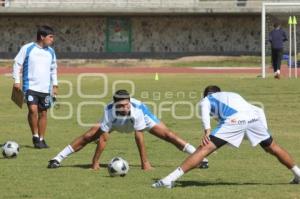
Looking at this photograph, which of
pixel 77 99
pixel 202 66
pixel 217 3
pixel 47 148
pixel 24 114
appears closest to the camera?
pixel 47 148

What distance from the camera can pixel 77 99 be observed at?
24.6m

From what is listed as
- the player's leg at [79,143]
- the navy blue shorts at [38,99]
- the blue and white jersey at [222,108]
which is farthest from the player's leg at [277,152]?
the navy blue shorts at [38,99]

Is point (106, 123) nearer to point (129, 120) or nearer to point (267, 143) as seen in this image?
point (129, 120)

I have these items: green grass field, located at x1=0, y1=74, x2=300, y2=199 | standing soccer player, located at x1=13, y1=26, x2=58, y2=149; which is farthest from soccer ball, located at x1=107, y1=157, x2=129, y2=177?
standing soccer player, located at x1=13, y1=26, x2=58, y2=149

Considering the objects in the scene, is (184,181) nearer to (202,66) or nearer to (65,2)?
(202,66)

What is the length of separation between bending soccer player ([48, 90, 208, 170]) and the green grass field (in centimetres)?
23

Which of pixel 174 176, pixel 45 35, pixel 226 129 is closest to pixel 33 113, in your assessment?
pixel 45 35

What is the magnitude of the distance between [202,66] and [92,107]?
24.8m

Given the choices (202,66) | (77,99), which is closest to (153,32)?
(202,66)

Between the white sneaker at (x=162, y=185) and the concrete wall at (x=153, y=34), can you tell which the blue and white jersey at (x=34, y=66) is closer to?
the white sneaker at (x=162, y=185)

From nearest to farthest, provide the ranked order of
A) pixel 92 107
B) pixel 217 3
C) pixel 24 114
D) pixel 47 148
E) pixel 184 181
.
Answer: pixel 184 181 < pixel 47 148 < pixel 24 114 < pixel 92 107 < pixel 217 3

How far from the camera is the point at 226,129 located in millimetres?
10141

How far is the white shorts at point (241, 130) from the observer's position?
33.3 feet

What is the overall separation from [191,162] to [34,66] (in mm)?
5376
